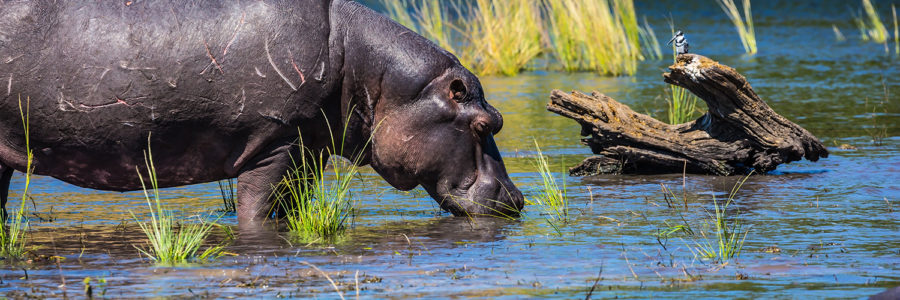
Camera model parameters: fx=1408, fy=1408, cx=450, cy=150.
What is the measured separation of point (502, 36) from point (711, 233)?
10975mm

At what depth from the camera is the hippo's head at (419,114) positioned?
285 inches

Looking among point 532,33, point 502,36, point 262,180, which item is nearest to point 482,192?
point 262,180

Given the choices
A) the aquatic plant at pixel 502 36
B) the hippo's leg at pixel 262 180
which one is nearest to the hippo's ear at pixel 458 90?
the hippo's leg at pixel 262 180

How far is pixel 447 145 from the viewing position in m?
7.43

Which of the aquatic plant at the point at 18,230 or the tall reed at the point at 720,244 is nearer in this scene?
the tall reed at the point at 720,244

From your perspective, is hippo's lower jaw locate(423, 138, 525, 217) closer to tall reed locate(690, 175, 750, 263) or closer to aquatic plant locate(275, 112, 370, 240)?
aquatic plant locate(275, 112, 370, 240)

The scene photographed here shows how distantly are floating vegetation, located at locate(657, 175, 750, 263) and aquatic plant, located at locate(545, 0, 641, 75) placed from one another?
9.29 metres

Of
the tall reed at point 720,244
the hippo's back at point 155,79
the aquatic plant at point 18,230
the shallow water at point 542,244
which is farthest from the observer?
the hippo's back at point 155,79

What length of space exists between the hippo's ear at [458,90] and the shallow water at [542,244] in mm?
670

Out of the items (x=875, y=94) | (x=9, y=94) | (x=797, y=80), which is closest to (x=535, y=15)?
(x=797, y=80)

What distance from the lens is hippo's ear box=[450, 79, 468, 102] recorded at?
7375mm

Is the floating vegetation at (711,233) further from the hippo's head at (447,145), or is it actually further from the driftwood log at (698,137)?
the driftwood log at (698,137)

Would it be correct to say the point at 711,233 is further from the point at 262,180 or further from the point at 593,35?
the point at 593,35

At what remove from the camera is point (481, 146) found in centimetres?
758
